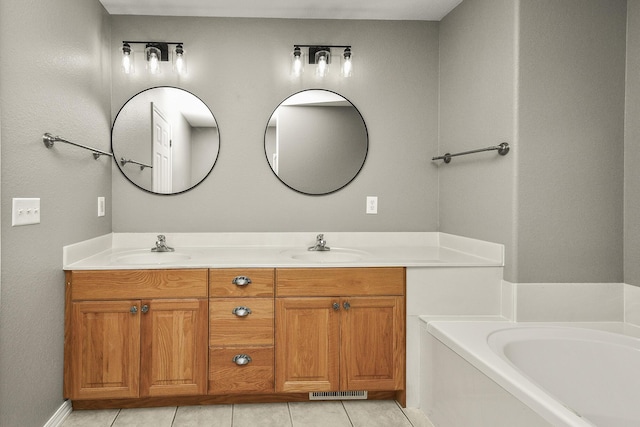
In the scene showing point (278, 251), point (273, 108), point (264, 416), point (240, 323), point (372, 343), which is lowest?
point (264, 416)

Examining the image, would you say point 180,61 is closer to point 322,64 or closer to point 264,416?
point 322,64

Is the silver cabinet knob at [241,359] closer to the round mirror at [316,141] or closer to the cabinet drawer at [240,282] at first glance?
the cabinet drawer at [240,282]

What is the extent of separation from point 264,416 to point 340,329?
0.57m

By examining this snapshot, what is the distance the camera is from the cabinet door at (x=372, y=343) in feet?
7.05

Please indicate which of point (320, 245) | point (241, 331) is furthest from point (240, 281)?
point (320, 245)

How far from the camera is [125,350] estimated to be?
2047 millimetres

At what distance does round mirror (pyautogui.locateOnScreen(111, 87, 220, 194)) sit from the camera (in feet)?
8.66

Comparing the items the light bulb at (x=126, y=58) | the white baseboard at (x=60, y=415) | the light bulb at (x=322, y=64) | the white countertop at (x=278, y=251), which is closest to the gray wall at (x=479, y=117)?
the white countertop at (x=278, y=251)

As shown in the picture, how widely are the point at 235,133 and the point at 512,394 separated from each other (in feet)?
6.90

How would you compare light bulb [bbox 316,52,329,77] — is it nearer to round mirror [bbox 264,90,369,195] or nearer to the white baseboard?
round mirror [bbox 264,90,369,195]

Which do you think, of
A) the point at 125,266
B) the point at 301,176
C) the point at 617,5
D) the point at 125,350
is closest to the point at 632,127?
the point at 617,5

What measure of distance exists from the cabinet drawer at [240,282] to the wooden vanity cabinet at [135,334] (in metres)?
0.05

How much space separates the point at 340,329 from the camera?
2145mm

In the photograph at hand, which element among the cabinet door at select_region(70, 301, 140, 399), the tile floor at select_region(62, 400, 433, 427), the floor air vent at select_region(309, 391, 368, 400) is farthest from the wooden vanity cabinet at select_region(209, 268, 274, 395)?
the cabinet door at select_region(70, 301, 140, 399)
